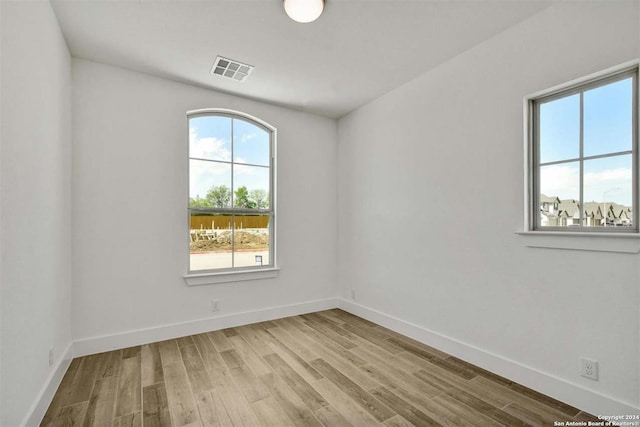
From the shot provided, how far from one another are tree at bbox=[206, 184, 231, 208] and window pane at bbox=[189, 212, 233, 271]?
14 cm

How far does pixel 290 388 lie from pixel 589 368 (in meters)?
2.04

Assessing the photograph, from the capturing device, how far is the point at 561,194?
7.19ft

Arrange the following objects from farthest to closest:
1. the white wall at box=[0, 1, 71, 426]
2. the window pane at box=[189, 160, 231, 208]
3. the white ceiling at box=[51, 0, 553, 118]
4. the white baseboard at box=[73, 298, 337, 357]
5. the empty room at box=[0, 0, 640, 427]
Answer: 1. the window pane at box=[189, 160, 231, 208]
2. the white baseboard at box=[73, 298, 337, 357]
3. the white ceiling at box=[51, 0, 553, 118]
4. the empty room at box=[0, 0, 640, 427]
5. the white wall at box=[0, 1, 71, 426]

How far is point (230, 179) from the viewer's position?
12.1 feet

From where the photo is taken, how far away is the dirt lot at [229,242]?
3.50m

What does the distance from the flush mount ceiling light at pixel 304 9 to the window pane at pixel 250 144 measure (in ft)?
5.87

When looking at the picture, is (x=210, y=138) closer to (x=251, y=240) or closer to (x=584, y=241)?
(x=251, y=240)

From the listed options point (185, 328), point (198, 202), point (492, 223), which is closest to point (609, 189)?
point (492, 223)

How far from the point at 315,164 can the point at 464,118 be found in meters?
2.09

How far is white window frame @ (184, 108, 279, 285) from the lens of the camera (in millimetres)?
3402

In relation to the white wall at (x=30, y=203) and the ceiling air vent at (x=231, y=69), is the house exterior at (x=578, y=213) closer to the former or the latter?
the ceiling air vent at (x=231, y=69)

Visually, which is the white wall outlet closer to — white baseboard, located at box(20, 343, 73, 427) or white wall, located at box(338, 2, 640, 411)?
white wall, located at box(338, 2, 640, 411)

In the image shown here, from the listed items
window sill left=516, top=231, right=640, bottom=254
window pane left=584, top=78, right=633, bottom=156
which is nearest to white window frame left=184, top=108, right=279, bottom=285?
window sill left=516, top=231, right=640, bottom=254

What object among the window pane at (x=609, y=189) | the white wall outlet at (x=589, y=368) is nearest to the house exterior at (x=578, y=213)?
the window pane at (x=609, y=189)
